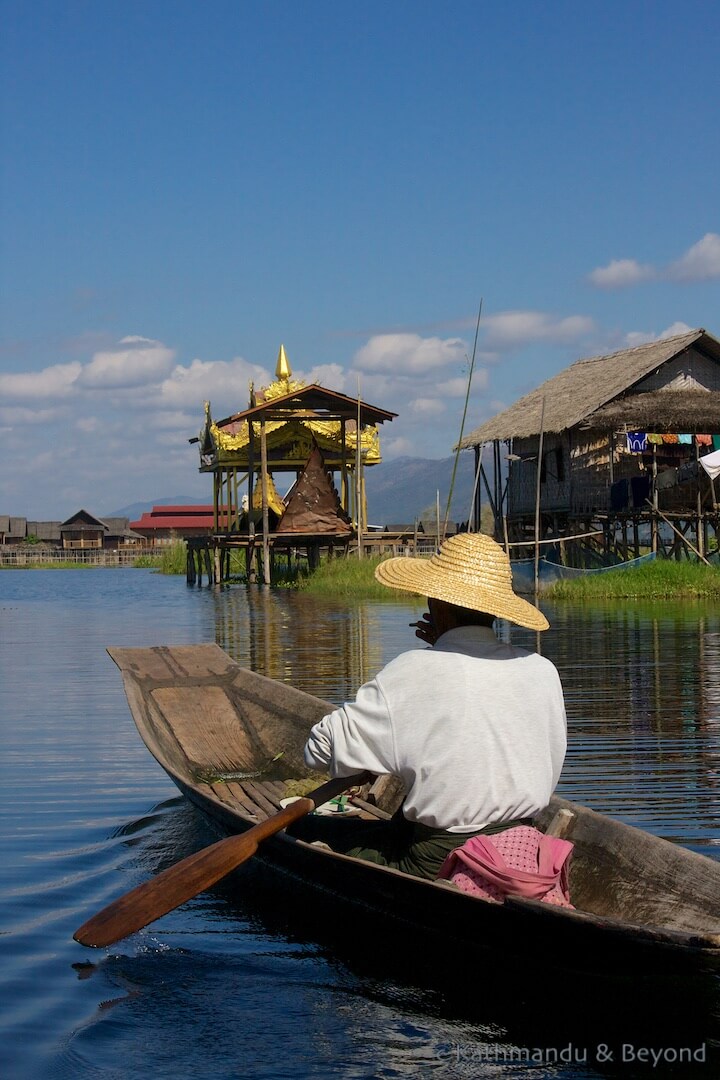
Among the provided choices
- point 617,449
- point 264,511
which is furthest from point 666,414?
Answer: point 264,511

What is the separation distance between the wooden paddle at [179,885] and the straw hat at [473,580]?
0.88 metres

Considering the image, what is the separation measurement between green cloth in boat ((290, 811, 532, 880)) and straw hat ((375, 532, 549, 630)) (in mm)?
743

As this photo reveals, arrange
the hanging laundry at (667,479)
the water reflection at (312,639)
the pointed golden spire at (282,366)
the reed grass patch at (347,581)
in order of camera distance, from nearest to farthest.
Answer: the water reflection at (312,639)
the hanging laundry at (667,479)
the reed grass patch at (347,581)
the pointed golden spire at (282,366)

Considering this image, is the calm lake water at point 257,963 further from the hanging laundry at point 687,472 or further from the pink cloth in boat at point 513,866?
the hanging laundry at point 687,472

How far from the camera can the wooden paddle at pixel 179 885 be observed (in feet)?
15.6

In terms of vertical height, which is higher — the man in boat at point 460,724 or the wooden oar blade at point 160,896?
the man in boat at point 460,724

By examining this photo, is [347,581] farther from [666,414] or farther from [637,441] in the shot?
[666,414]

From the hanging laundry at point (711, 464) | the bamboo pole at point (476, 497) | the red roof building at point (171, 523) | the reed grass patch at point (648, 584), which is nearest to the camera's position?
the reed grass patch at point (648, 584)

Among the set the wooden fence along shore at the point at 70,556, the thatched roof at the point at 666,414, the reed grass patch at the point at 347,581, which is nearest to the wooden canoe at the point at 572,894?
the reed grass patch at the point at 347,581

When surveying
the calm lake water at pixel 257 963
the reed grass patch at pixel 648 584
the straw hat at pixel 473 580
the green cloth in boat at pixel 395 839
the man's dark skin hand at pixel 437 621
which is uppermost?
the straw hat at pixel 473 580

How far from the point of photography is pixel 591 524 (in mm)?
27609

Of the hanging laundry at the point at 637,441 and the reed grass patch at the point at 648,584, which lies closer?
the reed grass patch at the point at 648,584

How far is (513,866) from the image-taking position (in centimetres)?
427

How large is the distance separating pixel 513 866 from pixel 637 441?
20318mm
